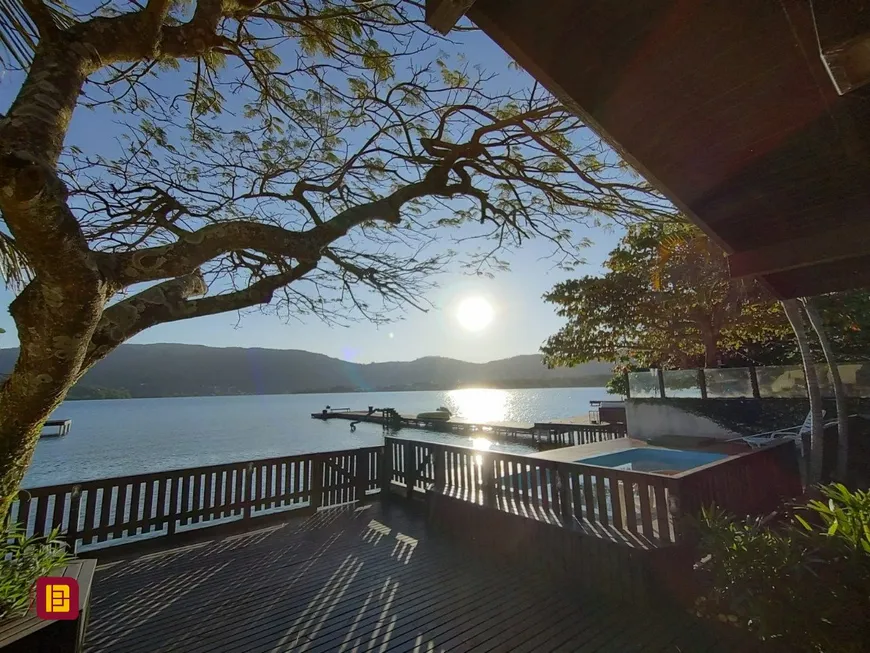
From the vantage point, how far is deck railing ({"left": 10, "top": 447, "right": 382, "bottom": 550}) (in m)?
4.11

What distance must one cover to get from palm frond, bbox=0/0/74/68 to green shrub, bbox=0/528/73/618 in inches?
97.9

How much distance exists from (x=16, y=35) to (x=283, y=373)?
9818 centimetres

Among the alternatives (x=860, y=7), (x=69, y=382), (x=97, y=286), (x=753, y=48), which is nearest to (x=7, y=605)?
(x=69, y=382)

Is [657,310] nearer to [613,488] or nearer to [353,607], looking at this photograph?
[613,488]

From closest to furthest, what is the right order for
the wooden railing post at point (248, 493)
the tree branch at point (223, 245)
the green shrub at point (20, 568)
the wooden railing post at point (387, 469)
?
the green shrub at point (20, 568), the tree branch at point (223, 245), the wooden railing post at point (248, 493), the wooden railing post at point (387, 469)

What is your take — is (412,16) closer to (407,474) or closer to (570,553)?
(570,553)

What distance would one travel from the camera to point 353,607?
3.19 metres

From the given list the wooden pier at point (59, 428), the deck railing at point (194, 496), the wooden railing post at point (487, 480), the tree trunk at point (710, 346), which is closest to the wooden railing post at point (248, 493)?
the deck railing at point (194, 496)

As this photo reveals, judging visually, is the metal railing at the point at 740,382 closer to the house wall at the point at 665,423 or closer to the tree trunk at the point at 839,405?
the house wall at the point at 665,423

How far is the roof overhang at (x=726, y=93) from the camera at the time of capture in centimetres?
163

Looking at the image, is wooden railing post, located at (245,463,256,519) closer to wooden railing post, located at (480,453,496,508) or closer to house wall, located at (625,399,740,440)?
wooden railing post, located at (480,453,496,508)

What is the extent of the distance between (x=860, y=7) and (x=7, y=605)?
4112mm

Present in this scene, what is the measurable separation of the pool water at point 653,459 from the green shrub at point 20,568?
24.0 feet

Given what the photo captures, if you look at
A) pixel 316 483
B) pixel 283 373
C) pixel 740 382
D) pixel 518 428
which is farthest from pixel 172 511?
pixel 283 373
